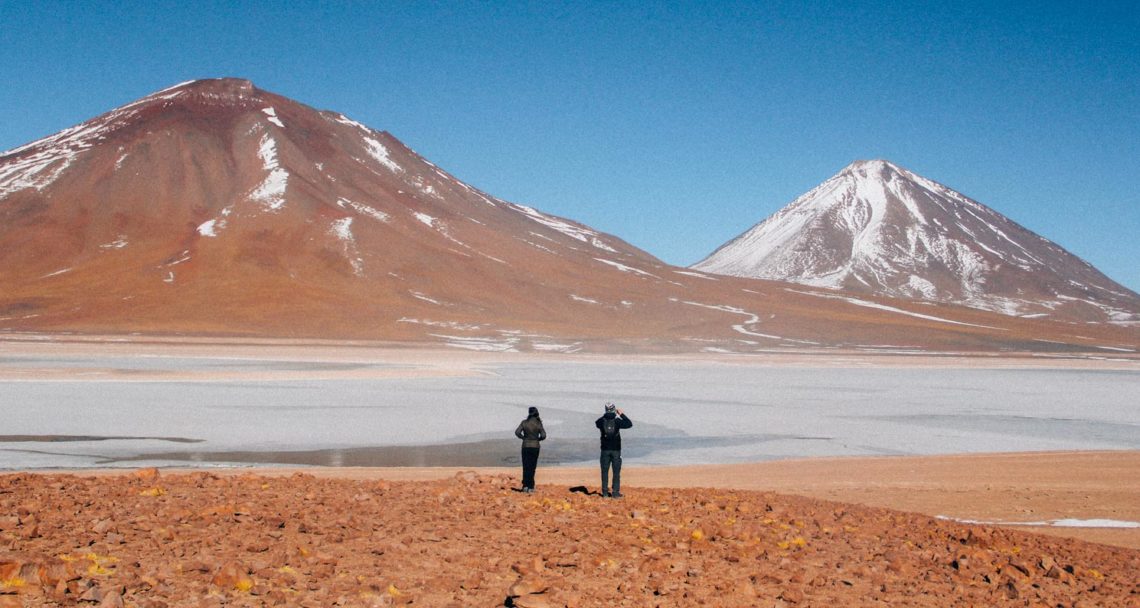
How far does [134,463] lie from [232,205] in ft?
440

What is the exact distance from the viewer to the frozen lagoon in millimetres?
20266

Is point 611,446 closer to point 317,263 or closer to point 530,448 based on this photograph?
point 530,448

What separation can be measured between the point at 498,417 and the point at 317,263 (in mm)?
104593

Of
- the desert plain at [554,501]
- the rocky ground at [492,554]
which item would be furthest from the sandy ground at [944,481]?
the rocky ground at [492,554]

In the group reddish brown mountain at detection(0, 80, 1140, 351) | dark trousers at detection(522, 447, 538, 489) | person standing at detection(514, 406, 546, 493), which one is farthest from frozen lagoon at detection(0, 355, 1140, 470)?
reddish brown mountain at detection(0, 80, 1140, 351)

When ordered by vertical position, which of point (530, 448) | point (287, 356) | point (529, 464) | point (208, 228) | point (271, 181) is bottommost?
point (529, 464)

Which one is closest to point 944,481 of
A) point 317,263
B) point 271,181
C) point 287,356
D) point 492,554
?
point 492,554

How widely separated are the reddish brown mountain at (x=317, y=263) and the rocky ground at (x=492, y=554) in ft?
250

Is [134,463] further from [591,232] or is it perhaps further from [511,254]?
[591,232]

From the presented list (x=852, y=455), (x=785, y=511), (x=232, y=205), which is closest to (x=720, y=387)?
(x=852, y=455)

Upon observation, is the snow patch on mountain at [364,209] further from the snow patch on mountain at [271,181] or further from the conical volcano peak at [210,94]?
the conical volcano peak at [210,94]

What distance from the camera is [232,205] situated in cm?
14500

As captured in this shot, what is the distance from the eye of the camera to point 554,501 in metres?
11.6

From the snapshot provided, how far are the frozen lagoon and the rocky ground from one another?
7.96 m
